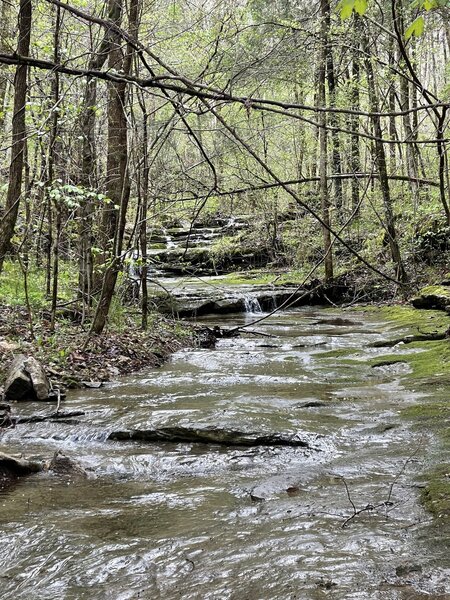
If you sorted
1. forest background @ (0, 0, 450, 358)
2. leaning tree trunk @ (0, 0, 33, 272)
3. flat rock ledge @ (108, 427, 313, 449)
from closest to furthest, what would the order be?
forest background @ (0, 0, 450, 358), flat rock ledge @ (108, 427, 313, 449), leaning tree trunk @ (0, 0, 33, 272)

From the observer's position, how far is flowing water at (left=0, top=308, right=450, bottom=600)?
2402 millimetres

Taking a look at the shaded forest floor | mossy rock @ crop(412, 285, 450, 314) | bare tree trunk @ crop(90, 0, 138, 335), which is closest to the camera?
the shaded forest floor

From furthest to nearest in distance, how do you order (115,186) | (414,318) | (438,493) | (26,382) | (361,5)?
(414,318) < (115,186) < (26,382) < (438,493) < (361,5)

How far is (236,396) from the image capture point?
6.02 metres

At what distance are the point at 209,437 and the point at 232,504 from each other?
1.33 metres

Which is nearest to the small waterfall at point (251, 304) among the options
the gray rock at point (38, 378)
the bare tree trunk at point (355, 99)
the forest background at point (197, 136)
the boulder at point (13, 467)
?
the forest background at point (197, 136)

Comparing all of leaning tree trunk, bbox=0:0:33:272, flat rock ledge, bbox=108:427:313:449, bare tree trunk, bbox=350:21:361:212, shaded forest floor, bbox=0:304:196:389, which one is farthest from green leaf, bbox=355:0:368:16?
leaning tree trunk, bbox=0:0:33:272

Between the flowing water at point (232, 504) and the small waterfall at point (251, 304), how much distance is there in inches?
346

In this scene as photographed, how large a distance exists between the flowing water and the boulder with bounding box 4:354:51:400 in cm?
38

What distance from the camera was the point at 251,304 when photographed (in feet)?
50.6

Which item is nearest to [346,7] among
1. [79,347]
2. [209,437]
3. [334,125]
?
[209,437]

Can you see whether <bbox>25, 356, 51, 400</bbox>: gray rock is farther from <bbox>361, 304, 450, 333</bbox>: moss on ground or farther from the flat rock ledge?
<bbox>361, 304, 450, 333</bbox>: moss on ground

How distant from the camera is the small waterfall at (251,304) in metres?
15.4

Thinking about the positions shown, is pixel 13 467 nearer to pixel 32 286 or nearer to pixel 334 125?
pixel 32 286
